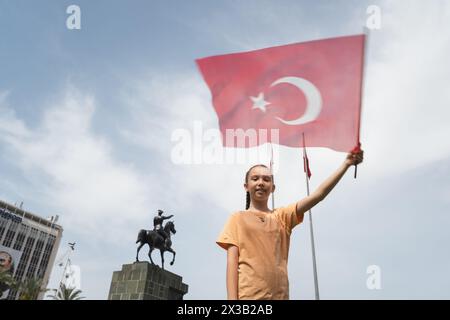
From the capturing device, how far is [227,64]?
357cm

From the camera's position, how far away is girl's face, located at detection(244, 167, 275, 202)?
257 centimetres

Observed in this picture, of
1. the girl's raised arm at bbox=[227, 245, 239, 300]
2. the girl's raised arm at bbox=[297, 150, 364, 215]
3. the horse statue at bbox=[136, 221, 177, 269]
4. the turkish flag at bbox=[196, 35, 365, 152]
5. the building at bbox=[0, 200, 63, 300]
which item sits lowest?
the girl's raised arm at bbox=[227, 245, 239, 300]

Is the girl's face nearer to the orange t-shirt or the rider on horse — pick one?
the orange t-shirt

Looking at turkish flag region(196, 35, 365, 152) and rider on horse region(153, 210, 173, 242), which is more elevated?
rider on horse region(153, 210, 173, 242)

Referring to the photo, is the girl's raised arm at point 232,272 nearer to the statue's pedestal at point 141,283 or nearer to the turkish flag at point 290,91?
the turkish flag at point 290,91

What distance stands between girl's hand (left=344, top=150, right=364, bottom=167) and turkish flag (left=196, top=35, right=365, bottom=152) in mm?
579

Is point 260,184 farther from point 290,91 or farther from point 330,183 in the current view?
point 290,91

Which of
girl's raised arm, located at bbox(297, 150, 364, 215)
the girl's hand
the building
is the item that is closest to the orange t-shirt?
girl's raised arm, located at bbox(297, 150, 364, 215)

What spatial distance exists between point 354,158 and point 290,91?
1.22m

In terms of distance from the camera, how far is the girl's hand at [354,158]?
240cm

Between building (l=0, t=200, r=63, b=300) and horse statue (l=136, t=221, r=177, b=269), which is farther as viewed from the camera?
building (l=0, t=200, r=63, b=300)

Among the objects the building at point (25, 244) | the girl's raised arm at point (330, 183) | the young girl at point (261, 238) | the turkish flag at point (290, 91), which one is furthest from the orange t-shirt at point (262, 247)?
the building at point (25, 244)

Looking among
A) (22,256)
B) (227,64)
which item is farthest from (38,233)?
(227,64)

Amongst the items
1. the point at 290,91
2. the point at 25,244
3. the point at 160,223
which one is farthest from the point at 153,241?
the point at 25,244
